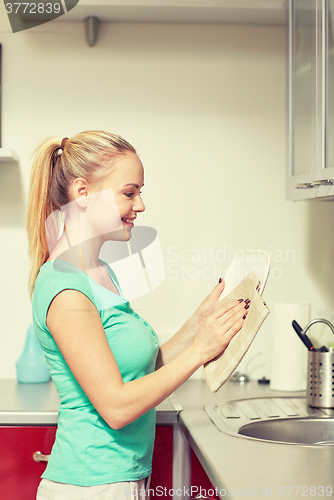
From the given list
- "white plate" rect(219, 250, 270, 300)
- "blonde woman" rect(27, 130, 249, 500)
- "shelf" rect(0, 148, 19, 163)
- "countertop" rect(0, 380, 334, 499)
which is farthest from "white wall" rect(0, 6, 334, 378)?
"blonde woman" rect(27, 130, 249, 500)

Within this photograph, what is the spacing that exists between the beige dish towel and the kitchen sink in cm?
21

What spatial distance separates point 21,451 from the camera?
1.11 metres

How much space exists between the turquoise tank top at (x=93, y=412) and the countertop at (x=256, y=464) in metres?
0.14

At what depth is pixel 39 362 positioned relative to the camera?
1.44 meters

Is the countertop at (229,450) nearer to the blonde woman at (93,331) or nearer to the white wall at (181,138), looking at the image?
the blonde woman at (93,331)

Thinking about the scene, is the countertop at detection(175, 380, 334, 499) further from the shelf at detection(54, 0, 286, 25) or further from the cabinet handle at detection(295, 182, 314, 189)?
the shelf at detection(54, 0, 286, 25)

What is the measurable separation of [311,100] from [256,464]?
0.82 meters

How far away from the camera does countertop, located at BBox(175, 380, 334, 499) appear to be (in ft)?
2.36

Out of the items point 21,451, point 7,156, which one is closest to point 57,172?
point 7,156

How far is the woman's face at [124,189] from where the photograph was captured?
0.86 m

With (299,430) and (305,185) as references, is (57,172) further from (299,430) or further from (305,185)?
(299,430)

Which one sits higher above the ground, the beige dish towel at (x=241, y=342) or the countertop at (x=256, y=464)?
the beige dish towel at (x=241, y=342)

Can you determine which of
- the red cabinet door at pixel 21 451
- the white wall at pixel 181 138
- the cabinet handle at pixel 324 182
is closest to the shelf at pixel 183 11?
the white wall at pixel 181 138

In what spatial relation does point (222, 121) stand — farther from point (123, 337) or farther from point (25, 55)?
point (123, 337)
